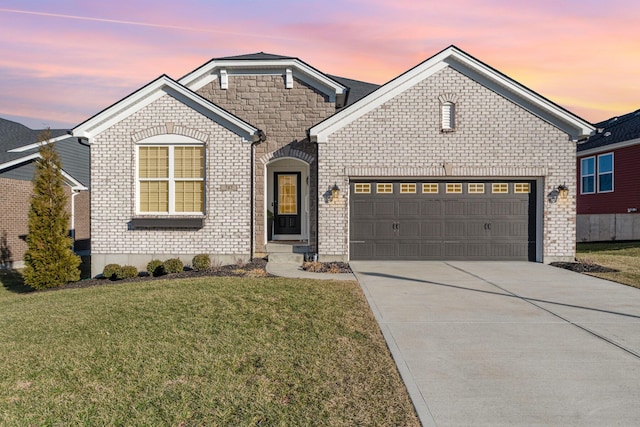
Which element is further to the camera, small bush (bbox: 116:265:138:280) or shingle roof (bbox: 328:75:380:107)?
shingle roof (bbox: 328:75:380:107)

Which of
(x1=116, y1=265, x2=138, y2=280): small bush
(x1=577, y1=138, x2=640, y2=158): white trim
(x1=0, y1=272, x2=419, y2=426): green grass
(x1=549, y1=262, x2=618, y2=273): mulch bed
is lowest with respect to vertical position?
(x1=0, y1=272, x2=419, y2=426): green grass

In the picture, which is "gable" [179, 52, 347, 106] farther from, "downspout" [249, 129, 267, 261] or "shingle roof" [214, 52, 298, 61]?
"downspout" [249, 129, 267, 261]

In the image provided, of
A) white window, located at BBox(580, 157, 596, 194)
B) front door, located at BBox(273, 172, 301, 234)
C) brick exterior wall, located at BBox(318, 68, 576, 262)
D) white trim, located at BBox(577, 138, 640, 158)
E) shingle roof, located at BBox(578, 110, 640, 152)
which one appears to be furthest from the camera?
white window, located at BBox(580, 157, 596, 194)

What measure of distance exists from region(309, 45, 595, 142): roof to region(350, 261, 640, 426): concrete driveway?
208 inches

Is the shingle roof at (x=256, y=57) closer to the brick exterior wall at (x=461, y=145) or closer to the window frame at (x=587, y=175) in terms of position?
the brick exterior wall at (x=461, y=145)

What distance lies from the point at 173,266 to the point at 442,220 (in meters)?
8.29

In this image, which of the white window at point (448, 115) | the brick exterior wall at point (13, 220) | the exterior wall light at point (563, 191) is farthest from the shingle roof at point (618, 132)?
the brick exterior wall at point (13, 220)

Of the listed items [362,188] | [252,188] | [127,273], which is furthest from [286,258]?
[127,273]

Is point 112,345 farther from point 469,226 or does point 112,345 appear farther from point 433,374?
point 469,226

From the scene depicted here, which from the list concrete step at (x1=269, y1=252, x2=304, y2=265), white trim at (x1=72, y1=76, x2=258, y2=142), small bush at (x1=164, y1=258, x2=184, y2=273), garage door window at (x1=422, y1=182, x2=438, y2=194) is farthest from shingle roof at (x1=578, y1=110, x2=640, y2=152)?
small bush at (x1=164, y1=258, x2=184, y2=273)

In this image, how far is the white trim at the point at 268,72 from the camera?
15.2 m

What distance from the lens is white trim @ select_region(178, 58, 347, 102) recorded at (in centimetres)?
1523

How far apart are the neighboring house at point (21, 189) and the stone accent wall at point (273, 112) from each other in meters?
5.91

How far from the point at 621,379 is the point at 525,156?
10.4 meters
